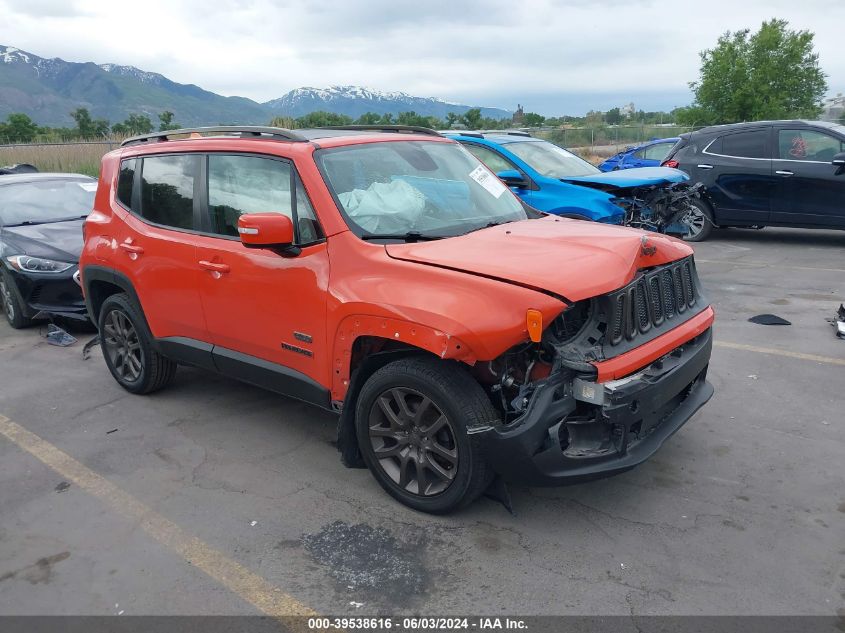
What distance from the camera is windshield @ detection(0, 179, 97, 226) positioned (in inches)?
314

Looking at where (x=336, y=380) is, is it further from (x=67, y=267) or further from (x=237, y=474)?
(x=67, y=267)

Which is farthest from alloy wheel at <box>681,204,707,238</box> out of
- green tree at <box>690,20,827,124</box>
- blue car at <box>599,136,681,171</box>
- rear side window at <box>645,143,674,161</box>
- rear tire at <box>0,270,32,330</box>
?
green tree at <box>690,20,827,124</box>

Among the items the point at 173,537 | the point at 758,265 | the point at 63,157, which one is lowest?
the point at 173,537

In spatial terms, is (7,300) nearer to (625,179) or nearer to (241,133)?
(241,133)

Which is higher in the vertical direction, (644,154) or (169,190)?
(644,154)

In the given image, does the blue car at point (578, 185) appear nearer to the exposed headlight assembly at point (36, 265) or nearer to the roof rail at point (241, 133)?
the roof rail at point (241, 133)

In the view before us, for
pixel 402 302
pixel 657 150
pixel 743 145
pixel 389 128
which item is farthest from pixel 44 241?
pixel 657 150

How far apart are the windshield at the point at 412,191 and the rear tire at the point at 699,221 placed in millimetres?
7101

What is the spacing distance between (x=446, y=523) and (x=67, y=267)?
5.57 m

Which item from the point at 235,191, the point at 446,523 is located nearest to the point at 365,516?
the point at 446,523

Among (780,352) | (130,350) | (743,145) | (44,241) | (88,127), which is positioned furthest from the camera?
(88,127)

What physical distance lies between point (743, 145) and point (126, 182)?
887 centimetres

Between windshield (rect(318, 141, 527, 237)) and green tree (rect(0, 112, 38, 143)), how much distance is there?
43734 millimetres

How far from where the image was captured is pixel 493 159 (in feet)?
27.7
